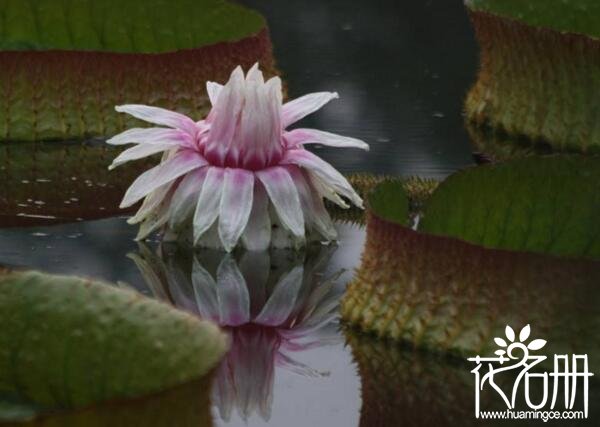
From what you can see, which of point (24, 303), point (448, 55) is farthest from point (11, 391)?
point (448, 55)

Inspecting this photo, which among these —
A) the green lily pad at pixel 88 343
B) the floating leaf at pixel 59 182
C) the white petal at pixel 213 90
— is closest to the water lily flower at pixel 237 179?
the white petal at pixel 213 90

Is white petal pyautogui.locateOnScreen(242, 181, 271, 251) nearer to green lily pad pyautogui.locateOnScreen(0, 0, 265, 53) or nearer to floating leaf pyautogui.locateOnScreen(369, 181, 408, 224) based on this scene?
floating leaf pyautogui.locateOnScreen(369, 181, 408, 224)

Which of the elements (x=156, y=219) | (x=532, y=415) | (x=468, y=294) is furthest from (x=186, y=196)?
(x=532, y=415)

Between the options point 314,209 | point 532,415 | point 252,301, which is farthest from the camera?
point 314,209

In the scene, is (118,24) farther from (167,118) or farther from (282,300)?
(282,300)

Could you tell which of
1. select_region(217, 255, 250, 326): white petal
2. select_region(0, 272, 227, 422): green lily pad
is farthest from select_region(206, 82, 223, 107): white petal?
select_region(0, 272, 227, 422): green lily pad

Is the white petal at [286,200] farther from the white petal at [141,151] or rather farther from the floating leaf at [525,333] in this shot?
the floating leaf at [525,333]
